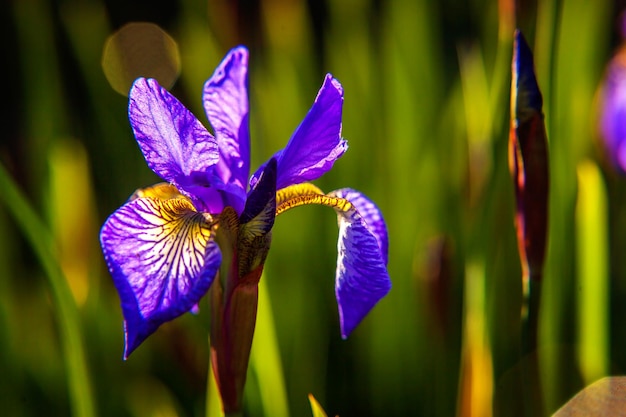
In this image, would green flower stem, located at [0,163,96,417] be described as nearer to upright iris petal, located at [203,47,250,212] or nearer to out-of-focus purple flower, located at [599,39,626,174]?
upright iris petal, located at [203,47,250,212]

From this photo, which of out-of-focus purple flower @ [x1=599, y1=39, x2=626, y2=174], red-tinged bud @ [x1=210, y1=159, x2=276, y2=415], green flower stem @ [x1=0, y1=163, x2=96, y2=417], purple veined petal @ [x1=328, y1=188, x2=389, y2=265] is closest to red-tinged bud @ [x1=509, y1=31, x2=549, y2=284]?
purple veined petal @ [x1=328, y1=188, x2=389, y2=265]

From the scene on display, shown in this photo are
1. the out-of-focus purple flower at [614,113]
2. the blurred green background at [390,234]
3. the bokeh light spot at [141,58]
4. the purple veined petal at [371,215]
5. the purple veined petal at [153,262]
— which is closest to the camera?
the purple veined petal at [153,262]

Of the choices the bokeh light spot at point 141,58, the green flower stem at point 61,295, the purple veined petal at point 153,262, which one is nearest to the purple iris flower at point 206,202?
the purple veined petal at point 153,262

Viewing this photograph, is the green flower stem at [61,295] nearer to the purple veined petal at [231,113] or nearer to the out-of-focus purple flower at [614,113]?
the purple veined petal at [231,113]

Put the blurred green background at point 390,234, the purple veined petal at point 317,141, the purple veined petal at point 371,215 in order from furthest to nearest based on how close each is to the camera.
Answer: the blurred green background at point 390,234, the purple veined petal at point 371,215, the purple veined petal at point 317,141

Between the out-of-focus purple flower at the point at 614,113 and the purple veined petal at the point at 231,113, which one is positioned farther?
the out-of-focus purple flower at the point at 614,113

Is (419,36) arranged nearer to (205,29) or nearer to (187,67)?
(205,29)

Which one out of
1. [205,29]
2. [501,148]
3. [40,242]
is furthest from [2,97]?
[501,148]

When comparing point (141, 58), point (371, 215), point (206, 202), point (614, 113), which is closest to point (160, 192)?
point (206, 202)
